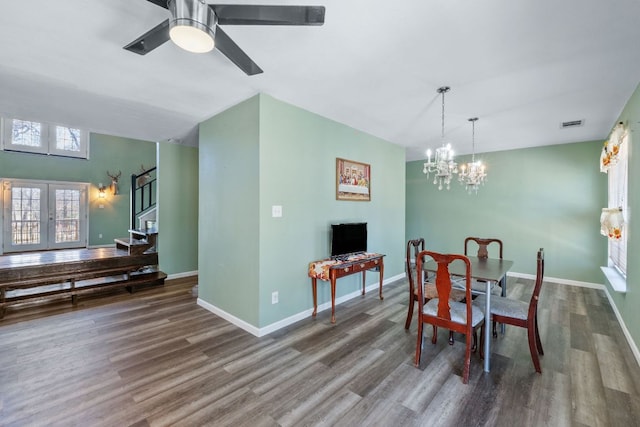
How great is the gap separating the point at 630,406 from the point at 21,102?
20.0ft

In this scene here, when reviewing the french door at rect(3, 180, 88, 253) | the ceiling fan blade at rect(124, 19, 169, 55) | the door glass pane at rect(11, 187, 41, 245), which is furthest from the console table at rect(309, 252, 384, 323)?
the door glass pane at rect(11, 187, 41, 245)

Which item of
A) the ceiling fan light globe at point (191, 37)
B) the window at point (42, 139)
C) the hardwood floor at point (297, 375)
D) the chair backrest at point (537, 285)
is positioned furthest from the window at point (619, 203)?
the window at point (42, 139)

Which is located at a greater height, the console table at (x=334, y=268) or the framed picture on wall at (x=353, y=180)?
the framed picture on wall at (x=353, y=180)

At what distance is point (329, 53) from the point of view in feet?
7.14

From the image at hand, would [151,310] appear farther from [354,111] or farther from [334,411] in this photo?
[354,111]

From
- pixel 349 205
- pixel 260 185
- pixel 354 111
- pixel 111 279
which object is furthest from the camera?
pixel 111 279

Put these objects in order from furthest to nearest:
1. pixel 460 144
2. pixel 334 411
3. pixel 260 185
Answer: pixel 460 144 < pixel 260 185 < pixel 334 411

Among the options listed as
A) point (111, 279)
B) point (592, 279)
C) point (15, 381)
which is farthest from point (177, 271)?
point (592, 279)

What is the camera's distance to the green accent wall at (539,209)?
476cm

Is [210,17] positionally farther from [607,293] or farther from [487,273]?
[607,293]

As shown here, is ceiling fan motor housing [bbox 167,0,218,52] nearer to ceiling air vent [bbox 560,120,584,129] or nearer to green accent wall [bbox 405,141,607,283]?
ceiling air vent [bbox 560,120,584,129]

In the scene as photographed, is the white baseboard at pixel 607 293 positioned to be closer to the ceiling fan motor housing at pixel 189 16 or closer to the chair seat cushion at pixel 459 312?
the chair seat cushion at pixel 459 312

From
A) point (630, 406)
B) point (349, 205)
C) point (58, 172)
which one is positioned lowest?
point (630, 406)

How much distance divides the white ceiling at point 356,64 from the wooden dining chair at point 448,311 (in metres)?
1.61
